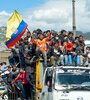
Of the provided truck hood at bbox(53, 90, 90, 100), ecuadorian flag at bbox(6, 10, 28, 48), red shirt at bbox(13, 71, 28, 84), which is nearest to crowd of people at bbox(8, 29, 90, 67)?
ecuadorian flag at bbox(6, 10, 28, 48)

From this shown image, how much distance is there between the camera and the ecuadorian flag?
2056cm

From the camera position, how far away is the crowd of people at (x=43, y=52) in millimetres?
18469

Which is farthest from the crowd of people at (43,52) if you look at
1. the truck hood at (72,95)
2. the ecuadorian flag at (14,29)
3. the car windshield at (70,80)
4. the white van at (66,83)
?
the truck hood at (72,95)

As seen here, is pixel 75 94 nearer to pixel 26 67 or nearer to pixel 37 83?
pixel 37 83

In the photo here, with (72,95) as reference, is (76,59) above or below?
above

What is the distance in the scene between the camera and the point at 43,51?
1856cm

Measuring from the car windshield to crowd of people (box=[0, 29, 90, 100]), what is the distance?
105cm

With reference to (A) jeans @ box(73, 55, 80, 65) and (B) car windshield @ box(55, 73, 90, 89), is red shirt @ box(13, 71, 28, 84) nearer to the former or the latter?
(A) jeans @ box(73, 55, 80, 65)

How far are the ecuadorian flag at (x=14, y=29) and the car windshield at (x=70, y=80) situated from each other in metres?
4.41

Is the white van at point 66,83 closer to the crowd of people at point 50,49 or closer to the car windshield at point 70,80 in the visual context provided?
the car windshield at point 70,80

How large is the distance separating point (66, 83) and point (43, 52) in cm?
→ 242

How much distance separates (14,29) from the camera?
68.0 feet

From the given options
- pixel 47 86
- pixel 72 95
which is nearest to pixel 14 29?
pixel 47 86

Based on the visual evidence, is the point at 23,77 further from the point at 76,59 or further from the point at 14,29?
the point at 14,29
